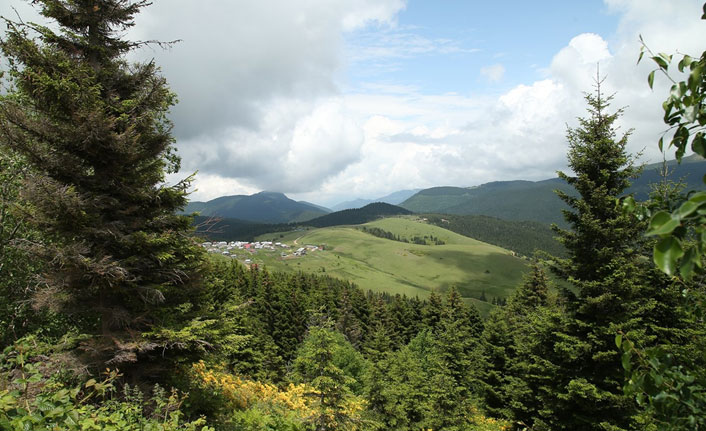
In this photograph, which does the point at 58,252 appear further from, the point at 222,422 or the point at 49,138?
the point at 222,422

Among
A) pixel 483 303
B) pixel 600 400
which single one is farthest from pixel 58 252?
pixel 483 303

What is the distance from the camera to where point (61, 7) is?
10102 millimetres

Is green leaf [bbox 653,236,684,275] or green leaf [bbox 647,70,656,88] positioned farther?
green leaf [bbox 647,70,656,88]

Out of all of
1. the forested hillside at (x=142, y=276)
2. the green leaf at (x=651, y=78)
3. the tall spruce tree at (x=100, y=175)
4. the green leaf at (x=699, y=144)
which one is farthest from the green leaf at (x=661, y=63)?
the tall spruce tree at (x=100, y=175)

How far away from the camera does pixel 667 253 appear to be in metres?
1.46

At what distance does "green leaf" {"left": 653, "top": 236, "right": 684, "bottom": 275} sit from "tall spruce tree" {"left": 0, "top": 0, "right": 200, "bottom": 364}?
10.5 m

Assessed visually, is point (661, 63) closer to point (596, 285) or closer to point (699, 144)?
point (699, 144)

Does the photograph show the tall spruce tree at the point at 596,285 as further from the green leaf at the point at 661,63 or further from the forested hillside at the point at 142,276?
the green leaf at the point at 661,63

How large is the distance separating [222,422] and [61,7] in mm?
14138

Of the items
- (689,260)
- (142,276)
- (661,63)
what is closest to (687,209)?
(689,260)

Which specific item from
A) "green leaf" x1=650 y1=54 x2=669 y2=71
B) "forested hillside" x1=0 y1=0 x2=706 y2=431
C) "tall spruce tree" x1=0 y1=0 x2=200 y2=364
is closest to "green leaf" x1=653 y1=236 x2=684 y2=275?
"green leaf" x1=650 y1=54 x2=669 y2=71

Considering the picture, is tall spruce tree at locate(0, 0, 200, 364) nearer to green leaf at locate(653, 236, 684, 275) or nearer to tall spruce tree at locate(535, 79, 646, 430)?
green leaf at locate(653, 236, 684, 275)

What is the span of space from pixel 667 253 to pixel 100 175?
1270 cm

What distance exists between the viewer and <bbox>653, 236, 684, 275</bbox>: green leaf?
4.65 ft
